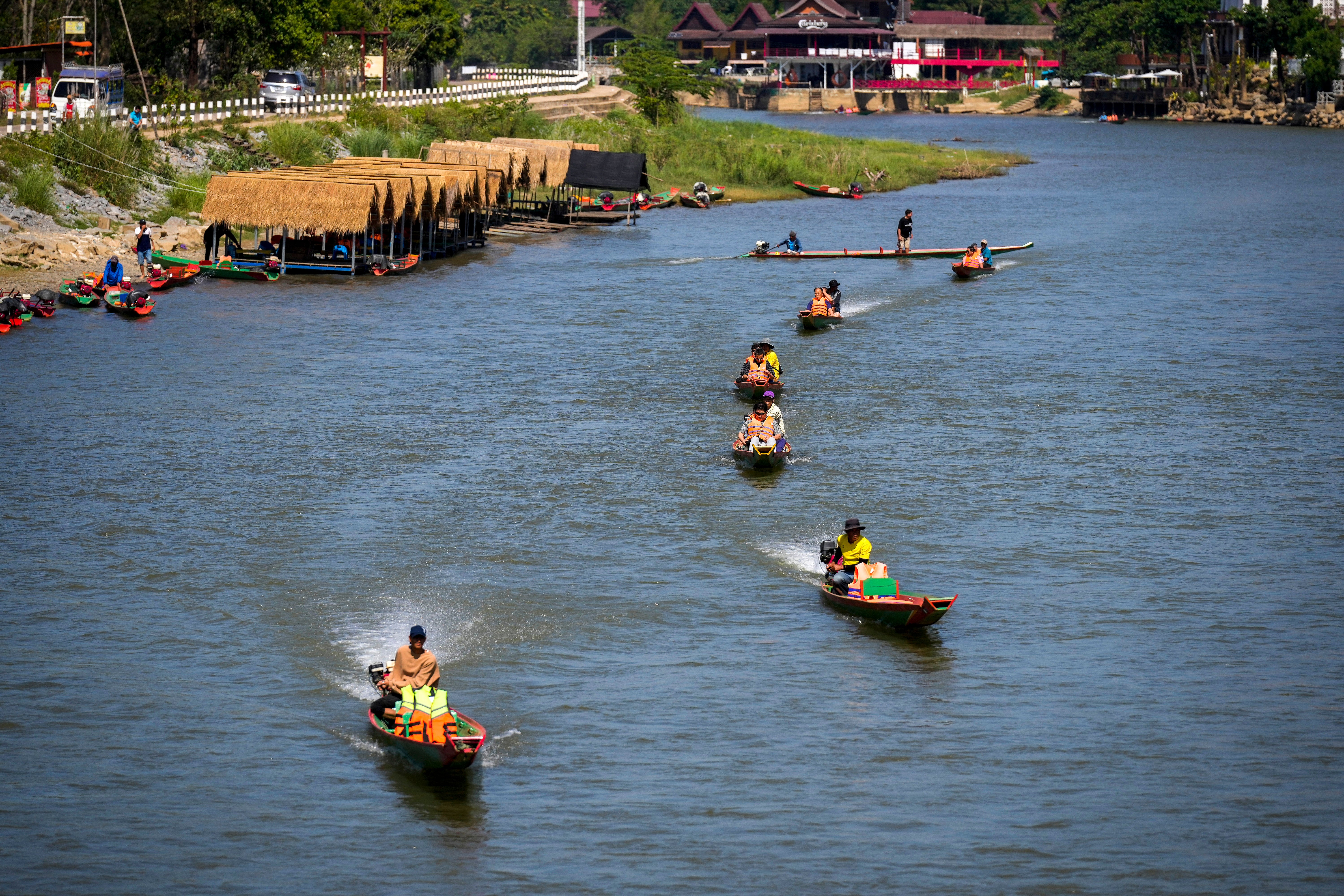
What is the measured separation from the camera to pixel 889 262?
67188 millimetres

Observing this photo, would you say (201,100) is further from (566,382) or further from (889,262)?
(566,382)

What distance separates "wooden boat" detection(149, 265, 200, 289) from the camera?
5400cm

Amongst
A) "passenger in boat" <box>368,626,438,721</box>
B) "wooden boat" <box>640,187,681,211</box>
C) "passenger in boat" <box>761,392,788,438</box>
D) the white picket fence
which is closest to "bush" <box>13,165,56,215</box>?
the white picket fence

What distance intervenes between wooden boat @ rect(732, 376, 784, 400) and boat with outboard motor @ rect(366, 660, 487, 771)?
19.9 metres

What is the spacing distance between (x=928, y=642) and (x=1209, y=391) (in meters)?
21.8

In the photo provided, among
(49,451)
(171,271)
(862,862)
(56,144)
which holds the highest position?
(56,144)

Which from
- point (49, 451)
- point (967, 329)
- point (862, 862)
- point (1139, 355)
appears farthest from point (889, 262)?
point (862, 862)

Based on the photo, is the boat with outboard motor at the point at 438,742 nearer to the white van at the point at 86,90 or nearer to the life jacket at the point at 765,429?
the life jacket at the point at 765,429

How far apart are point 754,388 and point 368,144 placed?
4691 centimetres

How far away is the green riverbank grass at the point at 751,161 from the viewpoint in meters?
96.1

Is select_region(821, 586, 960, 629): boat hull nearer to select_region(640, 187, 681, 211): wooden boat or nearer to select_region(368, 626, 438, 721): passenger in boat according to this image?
select_region(368, 626, 438, 721): passenger in boat

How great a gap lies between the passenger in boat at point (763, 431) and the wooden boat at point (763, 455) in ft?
0.29

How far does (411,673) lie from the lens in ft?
65.9

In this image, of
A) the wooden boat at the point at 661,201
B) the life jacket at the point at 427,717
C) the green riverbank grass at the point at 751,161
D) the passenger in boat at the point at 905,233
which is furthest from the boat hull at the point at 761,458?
the green riverbank grass at the point at 751,161
